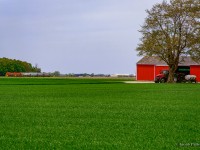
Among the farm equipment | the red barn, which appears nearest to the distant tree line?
the red barn

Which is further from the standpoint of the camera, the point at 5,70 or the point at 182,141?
the point at 5,70

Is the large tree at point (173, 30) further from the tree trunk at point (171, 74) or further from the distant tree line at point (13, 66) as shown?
the distant tree line at point (13, 66)

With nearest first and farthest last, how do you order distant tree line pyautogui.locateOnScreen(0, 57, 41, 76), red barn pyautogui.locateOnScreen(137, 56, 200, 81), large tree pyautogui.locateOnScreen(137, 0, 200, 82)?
1. large tree pyautogui.locateOnScreen(137, 0, 200, 82)
2. red barn pyautogui.locateOnScreen(137, 56, 200, 81)
3. distant tree line pyautogui.locateOnScreen(0, 57, 41, 76)

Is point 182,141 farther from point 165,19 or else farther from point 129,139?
point 165,19

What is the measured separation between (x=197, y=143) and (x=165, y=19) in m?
66.4

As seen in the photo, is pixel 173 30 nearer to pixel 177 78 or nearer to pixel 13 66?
pixel 177 78

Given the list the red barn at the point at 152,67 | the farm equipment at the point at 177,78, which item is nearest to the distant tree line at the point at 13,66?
the red barn at the point at 152,67

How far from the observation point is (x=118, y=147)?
28.1 ft

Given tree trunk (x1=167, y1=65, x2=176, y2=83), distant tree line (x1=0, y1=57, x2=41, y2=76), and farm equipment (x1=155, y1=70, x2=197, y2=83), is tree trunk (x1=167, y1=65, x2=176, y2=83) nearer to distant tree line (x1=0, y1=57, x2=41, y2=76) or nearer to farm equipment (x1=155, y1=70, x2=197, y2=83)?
farm equipment (x1=155, y1=70, x2=197, y2=83)

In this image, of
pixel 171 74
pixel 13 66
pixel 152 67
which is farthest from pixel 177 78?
pixel 13 66

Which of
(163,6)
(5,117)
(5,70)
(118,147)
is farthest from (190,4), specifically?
(5,70)

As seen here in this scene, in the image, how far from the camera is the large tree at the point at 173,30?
72625 millimetres

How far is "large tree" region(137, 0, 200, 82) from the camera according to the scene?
238 ft

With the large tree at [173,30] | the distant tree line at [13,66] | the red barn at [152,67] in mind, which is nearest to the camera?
the large tree at [173,30]
